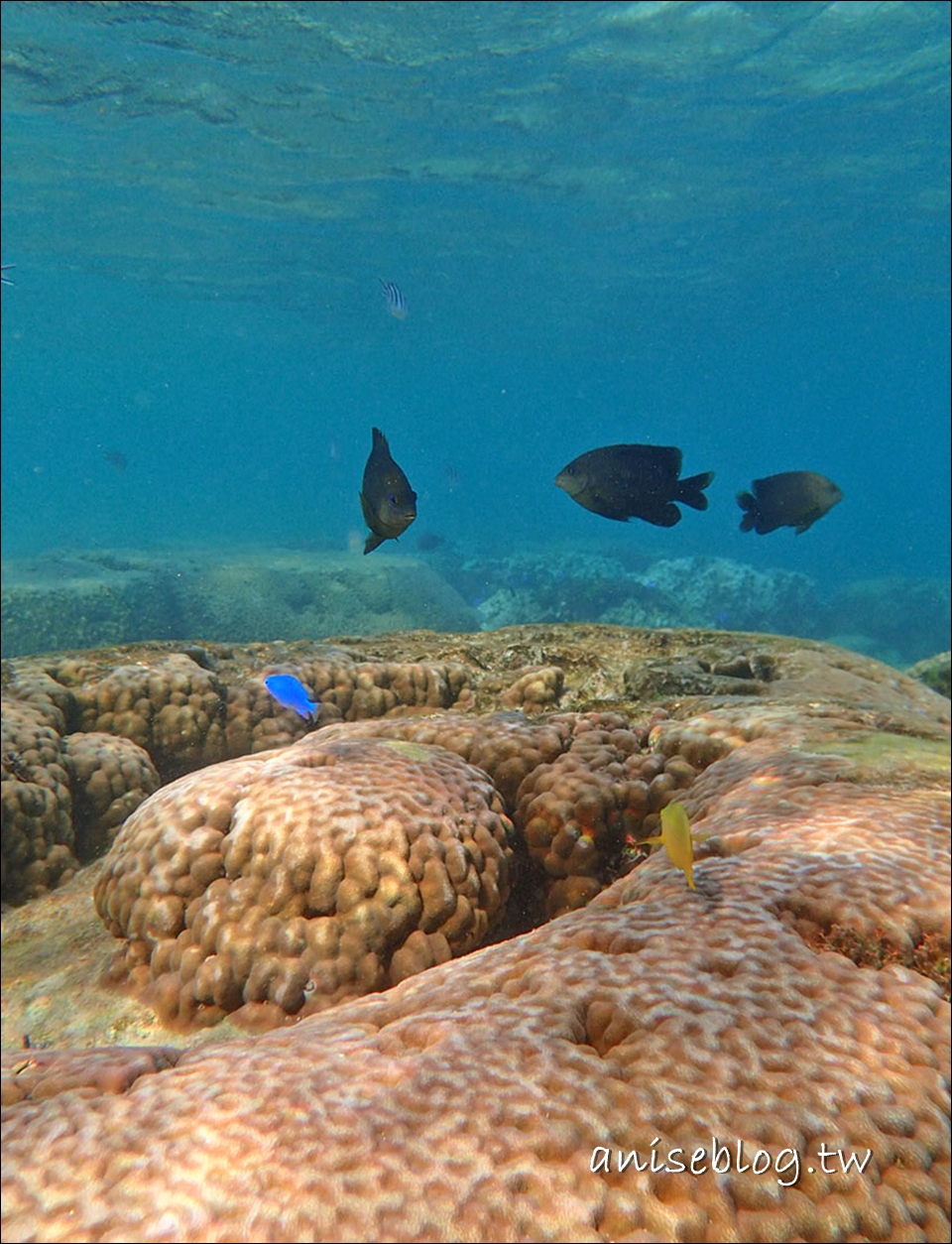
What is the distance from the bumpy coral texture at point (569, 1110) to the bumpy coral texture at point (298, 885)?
2.42 ft

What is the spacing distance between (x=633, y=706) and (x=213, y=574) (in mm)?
15955

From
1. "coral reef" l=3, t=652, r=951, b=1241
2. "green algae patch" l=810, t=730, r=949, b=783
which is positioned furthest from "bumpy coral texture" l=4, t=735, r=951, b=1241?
"green algae patch" l=810, t=730, r=949, b=783

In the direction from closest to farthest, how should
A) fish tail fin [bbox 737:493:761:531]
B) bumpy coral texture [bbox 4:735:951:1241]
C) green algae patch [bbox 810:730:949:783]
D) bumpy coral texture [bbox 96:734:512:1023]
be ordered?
bumpy coral texture [bbox 4:735:951:1241]
bumpy coral texture [bbox 96:734:512:1023]
green algae patch [bbox 810:730:949:783]
fish tail fin [bbox 737:493:761:531]

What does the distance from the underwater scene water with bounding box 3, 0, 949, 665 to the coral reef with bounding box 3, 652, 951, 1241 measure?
2194 mm

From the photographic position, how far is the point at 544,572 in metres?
26.7

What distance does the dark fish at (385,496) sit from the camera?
10.2 feet

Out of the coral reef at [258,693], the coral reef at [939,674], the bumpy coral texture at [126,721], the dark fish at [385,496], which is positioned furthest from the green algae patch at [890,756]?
the coral reef at [939,674]

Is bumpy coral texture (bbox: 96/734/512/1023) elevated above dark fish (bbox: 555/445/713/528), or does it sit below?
below

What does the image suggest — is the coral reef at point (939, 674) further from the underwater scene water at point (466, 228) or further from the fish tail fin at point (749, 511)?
the fish tail fin at point (749, 511)

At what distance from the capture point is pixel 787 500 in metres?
4.25

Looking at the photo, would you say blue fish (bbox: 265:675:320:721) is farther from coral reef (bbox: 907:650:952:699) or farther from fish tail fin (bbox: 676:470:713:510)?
coral reef (bbox: 907:650:952:699)

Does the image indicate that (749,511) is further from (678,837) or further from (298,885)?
(298,885)

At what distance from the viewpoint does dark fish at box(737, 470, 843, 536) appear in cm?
425

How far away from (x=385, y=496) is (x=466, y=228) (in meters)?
30.1
